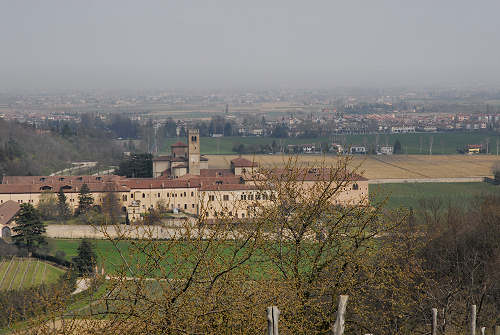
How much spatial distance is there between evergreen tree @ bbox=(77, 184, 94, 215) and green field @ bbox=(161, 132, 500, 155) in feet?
88.0

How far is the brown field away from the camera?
4366 cm

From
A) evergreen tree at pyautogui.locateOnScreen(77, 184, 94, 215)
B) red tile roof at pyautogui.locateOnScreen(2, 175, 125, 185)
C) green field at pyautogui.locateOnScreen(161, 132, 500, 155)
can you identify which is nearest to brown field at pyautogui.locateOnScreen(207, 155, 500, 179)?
green field at pyautogui.locateOnScreen(161, 132, 500, 155)

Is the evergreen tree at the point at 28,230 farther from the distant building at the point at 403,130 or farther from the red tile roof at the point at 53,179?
the distant building at the point at 403,130

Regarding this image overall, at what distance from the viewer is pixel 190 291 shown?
21.1 ft

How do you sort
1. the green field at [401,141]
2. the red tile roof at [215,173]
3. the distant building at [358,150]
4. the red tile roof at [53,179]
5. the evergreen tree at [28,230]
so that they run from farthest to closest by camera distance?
1. the green field at [401,141]
2. the distant building at [358,150]
3. the red tile roof at [215,173]
4. the red tile roof at [53,179]
5. the evergreen tree at [28,230]

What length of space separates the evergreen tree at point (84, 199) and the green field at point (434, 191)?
1436 cm

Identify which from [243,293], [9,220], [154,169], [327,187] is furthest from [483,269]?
[154,169]

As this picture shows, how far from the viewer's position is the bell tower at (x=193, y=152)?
37.8 meters

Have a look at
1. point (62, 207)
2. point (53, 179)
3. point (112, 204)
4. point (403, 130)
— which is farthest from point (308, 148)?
point (62, 207)

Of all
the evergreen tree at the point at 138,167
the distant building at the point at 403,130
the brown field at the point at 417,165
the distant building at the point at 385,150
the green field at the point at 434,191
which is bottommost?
the distant building at the point at 403,130

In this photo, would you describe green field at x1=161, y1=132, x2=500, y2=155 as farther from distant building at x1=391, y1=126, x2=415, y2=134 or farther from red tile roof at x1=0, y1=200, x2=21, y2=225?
red tile roof at x1=0, y1=200, x2=21, y2=225

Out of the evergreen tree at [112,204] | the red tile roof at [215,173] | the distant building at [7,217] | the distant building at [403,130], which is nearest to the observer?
the distant building at [7,217]

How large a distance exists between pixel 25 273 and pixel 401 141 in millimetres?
48123

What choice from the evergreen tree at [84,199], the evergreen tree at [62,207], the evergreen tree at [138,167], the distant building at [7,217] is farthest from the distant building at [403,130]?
the distant building at [7,217]
